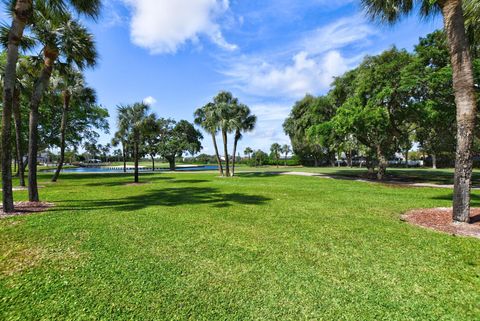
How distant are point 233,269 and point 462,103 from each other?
6.81 m

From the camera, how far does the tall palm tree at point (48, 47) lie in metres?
8.91

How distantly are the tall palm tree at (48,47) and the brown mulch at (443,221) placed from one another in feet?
42.1

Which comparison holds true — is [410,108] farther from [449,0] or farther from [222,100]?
[222,100]

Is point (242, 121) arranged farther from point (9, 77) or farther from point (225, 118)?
point (9, 77)

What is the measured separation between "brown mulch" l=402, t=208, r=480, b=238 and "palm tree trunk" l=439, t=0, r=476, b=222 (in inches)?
11.5

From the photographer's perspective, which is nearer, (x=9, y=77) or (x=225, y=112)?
(x=9, y=77)

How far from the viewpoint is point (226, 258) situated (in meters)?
4.13

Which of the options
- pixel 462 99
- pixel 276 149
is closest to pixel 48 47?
pixel 462 99

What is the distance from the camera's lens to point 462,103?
5.92 meters

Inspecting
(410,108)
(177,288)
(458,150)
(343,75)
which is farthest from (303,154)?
(177,288)

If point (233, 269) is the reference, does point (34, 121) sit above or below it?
above

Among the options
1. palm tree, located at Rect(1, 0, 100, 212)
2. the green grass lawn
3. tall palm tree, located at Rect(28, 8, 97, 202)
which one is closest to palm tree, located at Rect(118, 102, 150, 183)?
tall palm tree, located at Rect(28, 8, 97, 202)

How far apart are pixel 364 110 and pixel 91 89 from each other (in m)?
21.5

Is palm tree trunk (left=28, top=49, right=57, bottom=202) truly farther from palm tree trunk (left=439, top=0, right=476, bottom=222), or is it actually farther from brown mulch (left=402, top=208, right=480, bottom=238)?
palm tree trunk (left=439, top=0, right=476, bottom=222)
